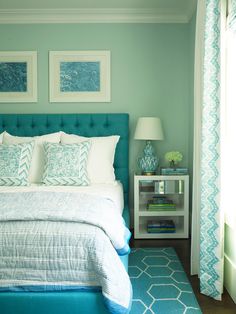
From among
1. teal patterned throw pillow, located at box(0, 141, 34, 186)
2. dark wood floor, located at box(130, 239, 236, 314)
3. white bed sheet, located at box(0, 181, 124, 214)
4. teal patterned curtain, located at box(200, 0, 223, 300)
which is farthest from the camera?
teal patterned throw pillow, located at box(0, 141, 34, 186)

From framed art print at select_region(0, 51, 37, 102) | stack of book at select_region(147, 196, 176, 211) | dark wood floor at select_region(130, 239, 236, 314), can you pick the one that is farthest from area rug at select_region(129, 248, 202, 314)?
framed art print at select_region(0, 51, 37, 102)

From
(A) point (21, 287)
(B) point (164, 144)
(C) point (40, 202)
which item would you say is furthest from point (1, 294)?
(B) point (164, 144)

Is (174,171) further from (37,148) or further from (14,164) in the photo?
(14,164)

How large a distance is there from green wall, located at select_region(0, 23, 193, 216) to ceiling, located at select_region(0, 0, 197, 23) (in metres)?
0.08

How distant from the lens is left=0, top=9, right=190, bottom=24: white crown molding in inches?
136

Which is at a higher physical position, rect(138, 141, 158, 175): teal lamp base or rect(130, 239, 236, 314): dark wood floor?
rect(138, 141, 158, 175): teal lamp base

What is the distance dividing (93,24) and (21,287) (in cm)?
306

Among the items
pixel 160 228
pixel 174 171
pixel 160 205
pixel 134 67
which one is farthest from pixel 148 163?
pixel 134 67

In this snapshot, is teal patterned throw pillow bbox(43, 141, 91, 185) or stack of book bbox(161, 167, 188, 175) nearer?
teal patterned throw pillow bbox(43, 141, 91, 185)

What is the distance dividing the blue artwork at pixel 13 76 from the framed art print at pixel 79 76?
0.34 m

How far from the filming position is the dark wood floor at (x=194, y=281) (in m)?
1.95

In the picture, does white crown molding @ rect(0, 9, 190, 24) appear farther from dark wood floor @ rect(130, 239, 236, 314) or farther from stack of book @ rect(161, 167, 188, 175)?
dark wood floor @ rect(130, 239, 236, 314)

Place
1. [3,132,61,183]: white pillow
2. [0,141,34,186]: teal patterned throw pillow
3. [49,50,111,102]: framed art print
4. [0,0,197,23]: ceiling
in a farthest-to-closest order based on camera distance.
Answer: [49,50,111,102]: framed art print
[0,0,197,23]: ceiling
[3,132,61,183]: white pillow
[0,141,34,186]: teal patterned throw pillow

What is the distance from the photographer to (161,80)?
3637 mm
